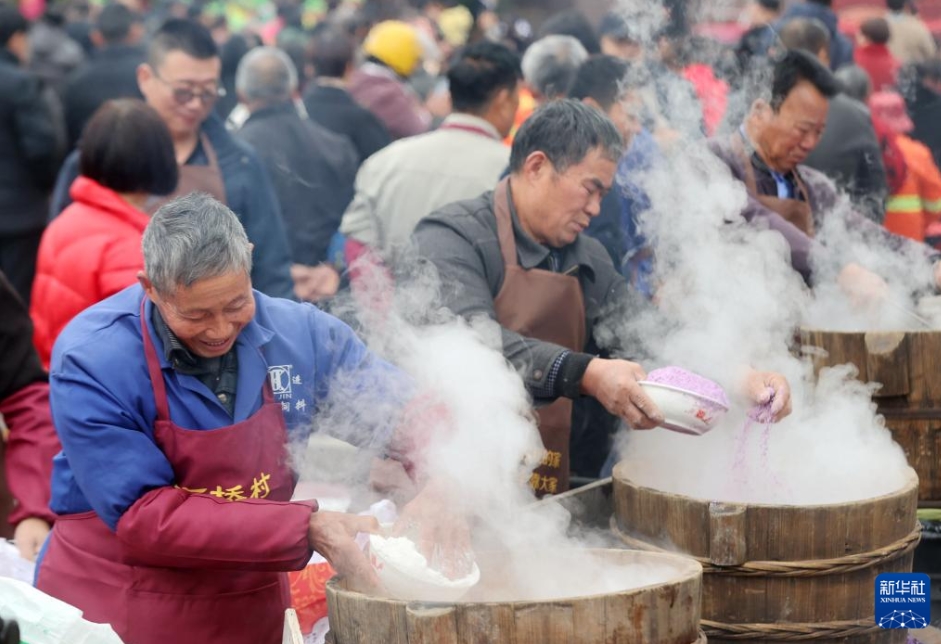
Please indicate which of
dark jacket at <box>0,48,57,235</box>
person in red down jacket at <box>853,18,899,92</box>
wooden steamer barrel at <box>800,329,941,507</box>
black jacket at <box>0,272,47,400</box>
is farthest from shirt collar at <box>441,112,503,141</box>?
person in red down jacket at <box>853,18,899,92</box>

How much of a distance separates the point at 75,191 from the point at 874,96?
14.6 ft

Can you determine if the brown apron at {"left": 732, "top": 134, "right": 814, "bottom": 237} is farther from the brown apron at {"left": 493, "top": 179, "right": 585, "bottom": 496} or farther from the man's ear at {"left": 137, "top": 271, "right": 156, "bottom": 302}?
the man's ear at {"left": 137, "top": 271, "right": 156, "bottom": 302}

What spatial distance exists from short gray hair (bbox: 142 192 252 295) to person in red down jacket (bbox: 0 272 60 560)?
1.21 meters

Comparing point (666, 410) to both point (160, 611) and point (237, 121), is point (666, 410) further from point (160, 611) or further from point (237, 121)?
point (237, 121)

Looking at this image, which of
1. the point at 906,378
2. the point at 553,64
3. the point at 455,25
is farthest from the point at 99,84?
the point at 455,25

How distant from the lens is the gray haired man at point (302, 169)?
19.5 feet

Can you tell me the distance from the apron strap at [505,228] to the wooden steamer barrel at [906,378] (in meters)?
0.96

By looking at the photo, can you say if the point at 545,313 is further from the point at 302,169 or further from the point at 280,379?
the point at 302,169

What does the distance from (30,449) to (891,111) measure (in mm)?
5004

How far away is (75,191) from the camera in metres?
4.25

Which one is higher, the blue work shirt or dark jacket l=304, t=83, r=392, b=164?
dark jacket l=304, t=83, r=392, b=164

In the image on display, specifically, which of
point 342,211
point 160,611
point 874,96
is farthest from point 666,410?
point 874,96

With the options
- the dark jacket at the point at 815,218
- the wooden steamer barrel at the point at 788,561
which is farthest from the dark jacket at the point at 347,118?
the wooden steamer barrel at the point at 788,561

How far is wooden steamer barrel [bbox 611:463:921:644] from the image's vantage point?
2744mm
